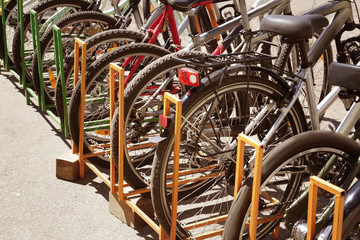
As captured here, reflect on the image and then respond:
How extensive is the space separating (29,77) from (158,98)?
2.19 metres

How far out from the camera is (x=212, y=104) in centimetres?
370

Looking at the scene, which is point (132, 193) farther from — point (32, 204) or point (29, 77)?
point (29, 77)

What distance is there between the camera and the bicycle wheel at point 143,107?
158 inches

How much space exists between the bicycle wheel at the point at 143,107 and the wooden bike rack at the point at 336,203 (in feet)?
3.51

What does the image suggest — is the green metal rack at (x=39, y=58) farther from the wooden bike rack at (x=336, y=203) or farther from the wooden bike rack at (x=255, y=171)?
the wooden bike rack at (x=336, y=203)

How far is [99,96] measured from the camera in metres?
5.15

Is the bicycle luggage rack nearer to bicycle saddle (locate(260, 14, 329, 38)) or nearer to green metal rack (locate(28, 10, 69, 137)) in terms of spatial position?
bicycle saddle (locate(260, 14, 329, 38))

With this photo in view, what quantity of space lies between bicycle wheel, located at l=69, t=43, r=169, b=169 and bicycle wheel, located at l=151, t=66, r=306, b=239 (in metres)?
0.73

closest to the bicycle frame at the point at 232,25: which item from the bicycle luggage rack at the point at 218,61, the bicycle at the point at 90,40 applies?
the bicycle at the point at 90,40

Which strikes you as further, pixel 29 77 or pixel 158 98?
pixel 29 77

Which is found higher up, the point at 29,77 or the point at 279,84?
the point at 279,84

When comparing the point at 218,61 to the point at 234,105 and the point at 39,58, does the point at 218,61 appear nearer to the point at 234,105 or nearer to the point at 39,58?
the point at 234,105

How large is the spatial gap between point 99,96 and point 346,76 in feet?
8.46

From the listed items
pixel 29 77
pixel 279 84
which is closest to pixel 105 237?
pixel 279 84
